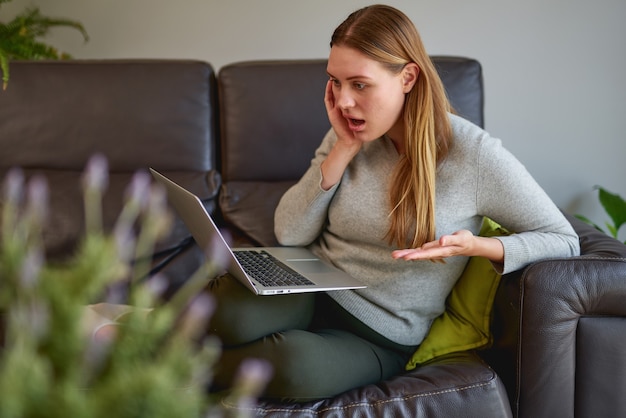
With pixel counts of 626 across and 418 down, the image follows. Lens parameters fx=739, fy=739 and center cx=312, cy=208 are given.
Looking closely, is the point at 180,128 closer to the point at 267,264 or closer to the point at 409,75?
the point at 267,264

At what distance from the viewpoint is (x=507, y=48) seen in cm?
256

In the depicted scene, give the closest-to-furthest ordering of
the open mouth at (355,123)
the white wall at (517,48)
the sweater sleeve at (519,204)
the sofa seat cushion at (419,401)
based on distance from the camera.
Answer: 1. the sofa seat cushion at (419,401)
2. the sweater sleeve at (519,204)
3. the open mouth at (355,123)
4. the white wall at (517,48)

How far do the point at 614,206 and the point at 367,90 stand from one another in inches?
51.0

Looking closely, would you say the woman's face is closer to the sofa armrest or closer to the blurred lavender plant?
the sofa armrest

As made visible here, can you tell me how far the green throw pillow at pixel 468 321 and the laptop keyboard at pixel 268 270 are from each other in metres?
0.32

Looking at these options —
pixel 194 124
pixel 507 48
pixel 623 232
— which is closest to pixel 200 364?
pixel 194 124

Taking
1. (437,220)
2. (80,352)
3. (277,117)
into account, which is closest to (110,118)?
(277,117)

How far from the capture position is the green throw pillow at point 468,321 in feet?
5.12

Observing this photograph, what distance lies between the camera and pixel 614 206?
2.44 metres

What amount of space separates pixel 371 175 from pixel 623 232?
1417 millimetres

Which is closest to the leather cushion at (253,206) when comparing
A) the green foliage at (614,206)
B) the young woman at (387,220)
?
the young woman at (387,220)

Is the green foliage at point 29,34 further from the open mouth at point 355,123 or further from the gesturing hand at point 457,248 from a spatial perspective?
the gesturing hand at point 457,248

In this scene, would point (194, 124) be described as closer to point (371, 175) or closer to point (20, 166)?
point (20, 166)

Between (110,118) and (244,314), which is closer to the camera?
(244,314)
